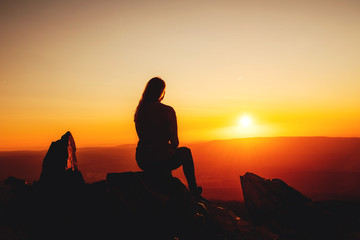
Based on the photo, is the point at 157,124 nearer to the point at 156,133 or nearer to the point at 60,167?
the point at 156,133

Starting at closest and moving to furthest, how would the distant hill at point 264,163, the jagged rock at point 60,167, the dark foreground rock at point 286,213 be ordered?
the jagged rock at point 60,167, the dark foreground rock at point 286,213, the distant hill at point 264,163

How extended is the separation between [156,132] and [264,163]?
286 ft

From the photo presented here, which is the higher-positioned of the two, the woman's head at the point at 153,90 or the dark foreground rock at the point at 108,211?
the woman's head at the point at 153,90

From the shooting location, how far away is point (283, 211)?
7.05 m

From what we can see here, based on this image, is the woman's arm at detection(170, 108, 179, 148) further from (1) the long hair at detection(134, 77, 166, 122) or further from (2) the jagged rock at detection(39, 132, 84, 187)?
(2) the jagged rock at detection(39, 132, 84, 187)

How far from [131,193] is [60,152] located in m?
2.76

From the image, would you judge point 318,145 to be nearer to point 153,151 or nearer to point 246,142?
point 246,142

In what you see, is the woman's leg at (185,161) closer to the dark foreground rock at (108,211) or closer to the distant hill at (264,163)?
the dark foreground rock at (108,211)

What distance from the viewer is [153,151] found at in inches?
165

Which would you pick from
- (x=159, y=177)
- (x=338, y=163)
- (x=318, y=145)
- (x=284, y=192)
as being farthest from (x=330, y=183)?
(x=318, y=145)

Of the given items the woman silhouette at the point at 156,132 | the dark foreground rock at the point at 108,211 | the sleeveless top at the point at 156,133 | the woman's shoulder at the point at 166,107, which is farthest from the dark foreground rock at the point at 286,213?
the woman's shoulder at the point at 166,107

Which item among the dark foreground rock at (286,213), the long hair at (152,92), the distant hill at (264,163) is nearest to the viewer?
the long hair at (152,92)

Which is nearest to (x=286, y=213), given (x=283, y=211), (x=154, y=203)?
(x=283, y=211)

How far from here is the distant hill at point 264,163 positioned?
4884 centimetres
